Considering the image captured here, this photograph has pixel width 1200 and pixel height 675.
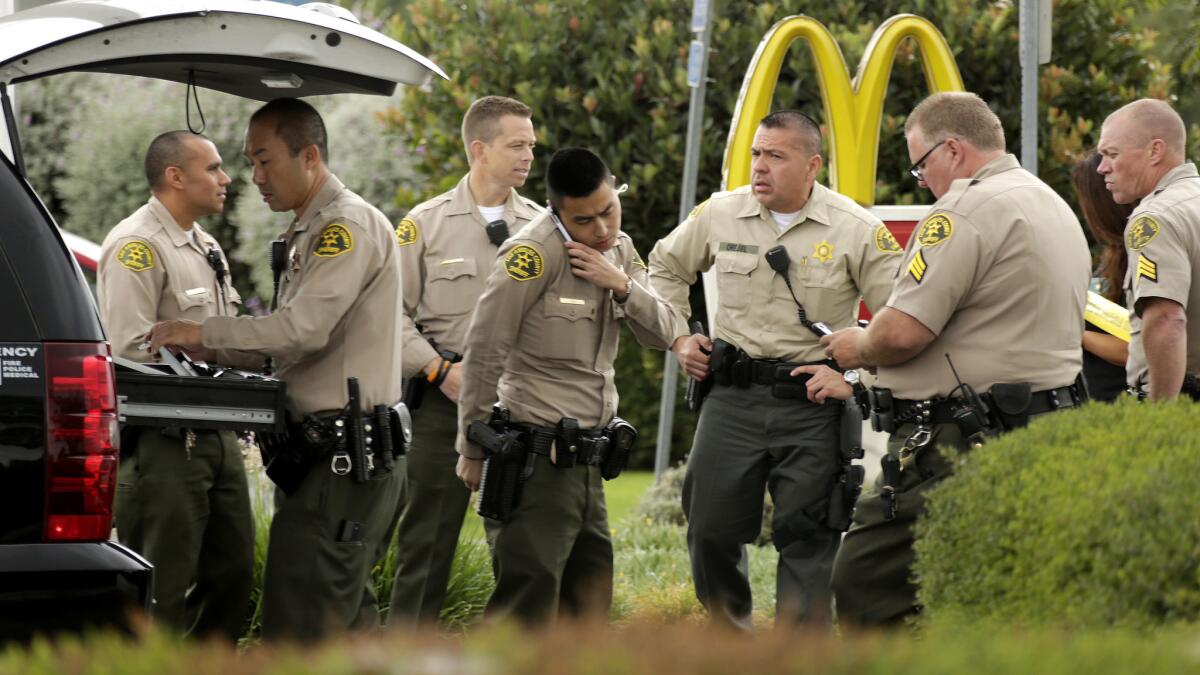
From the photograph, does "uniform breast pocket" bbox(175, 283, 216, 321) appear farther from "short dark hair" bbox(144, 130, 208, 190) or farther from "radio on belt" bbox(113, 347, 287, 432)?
"radio on belt" bbox(113, 347, 287, 432)

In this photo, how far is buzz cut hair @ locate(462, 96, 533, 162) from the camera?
703cm

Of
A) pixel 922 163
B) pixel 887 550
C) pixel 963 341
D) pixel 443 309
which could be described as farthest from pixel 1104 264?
pixel 443 309

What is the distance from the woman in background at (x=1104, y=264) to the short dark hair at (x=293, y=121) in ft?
10.6

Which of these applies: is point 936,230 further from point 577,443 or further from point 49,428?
point 49,428

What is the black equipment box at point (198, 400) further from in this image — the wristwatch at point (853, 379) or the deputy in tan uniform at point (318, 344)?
the wristwatch at point (853, 379)

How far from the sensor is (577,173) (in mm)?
5500

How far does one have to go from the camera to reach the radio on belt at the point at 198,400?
4625mm

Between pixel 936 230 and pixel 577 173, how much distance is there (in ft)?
3.97

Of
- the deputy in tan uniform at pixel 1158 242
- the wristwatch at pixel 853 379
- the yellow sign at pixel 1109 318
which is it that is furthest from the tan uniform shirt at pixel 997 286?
the yellow sign at pixel 1109 318

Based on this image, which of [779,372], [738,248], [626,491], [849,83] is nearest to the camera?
[779,372]

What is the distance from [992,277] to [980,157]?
0.47 m

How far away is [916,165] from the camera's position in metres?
5.56

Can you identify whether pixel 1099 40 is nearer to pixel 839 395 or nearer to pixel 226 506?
pixel 839 395

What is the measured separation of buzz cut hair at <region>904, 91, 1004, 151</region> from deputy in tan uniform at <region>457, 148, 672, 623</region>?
42.9 inches
